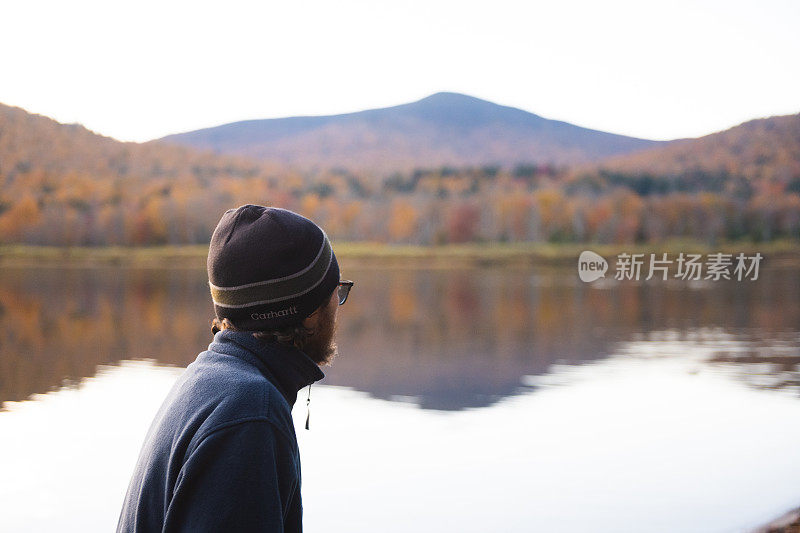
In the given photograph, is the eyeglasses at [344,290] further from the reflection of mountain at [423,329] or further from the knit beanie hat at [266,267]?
the reflection of mountain at [423,329]

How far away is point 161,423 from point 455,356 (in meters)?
14.1

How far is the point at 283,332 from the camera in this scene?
1.48m

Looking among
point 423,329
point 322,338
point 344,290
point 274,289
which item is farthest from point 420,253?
point 274,289

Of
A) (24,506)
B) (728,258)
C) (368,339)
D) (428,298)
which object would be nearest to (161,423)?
(24,506)

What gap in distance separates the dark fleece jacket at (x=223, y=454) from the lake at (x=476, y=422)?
471cm

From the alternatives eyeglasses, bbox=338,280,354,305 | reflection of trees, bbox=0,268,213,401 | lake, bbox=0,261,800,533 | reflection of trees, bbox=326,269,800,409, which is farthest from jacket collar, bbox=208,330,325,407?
reflection of trees, bbox=0,268,213,401

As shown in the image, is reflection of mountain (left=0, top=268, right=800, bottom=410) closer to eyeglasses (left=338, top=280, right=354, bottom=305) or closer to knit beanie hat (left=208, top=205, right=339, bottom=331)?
eyeglasses (left=338, top=280, right=354, bottom=305)

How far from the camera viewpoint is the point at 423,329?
64.4 feet

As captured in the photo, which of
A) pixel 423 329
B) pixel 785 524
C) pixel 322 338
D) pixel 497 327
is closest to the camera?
pixel 322 338

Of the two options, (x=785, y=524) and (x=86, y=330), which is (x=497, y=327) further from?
(x=785, y=524)

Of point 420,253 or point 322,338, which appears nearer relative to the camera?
point 322,338

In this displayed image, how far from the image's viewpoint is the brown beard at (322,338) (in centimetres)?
152

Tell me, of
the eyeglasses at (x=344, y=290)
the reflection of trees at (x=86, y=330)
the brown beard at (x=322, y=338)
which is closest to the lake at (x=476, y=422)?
the reflection of trees at (x=86, y=330)

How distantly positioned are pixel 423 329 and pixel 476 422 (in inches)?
400
